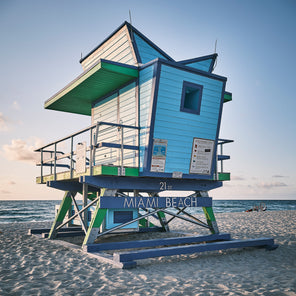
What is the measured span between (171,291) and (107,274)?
1.68 metres

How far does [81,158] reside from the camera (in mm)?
9891

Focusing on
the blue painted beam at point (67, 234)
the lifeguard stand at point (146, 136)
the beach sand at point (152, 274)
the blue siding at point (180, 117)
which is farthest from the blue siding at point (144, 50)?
the blue painted beam at point (67, 234)

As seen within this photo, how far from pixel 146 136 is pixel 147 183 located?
5.13 feet

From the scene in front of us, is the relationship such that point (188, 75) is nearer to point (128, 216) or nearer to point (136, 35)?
point (136, 35)

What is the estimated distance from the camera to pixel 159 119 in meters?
9.62

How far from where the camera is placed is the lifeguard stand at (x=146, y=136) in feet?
30.7

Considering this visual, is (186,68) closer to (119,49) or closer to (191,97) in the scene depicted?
(191,97)

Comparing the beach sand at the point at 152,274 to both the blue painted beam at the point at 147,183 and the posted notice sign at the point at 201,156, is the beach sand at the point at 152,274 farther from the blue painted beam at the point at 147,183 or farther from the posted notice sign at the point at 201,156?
the posted notice sign at the point at 201,156

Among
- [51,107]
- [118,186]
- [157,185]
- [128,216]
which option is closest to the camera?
[118,186]

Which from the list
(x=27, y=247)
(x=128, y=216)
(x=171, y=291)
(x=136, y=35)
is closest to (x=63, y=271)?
(x=171, y=291)

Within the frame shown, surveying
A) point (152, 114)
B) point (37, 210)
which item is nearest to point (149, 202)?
point (152, 114)

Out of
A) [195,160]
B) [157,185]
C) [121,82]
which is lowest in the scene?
[157,185]

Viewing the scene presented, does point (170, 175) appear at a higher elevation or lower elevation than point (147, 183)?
higher

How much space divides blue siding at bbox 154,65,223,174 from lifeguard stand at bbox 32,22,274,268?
0.09 feet
